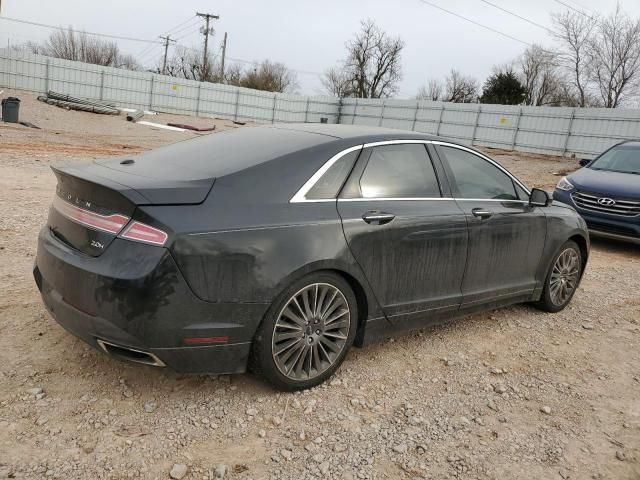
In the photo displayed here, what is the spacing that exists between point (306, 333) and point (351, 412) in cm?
52

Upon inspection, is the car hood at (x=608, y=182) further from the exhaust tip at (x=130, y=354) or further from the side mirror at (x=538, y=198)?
the exhaust tip at (x=130, y=354)

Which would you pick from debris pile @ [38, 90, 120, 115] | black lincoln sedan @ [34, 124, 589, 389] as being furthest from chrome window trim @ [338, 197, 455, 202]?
debris pile @ [38, 90, 120, 115]

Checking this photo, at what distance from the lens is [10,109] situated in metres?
20.7

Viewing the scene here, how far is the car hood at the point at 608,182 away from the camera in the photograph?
792cm

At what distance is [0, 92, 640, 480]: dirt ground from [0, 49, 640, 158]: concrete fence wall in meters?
25.0

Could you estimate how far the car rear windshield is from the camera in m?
3.10

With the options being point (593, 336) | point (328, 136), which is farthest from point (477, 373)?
point (328, 136)

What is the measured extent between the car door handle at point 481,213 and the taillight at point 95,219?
8.22 feet

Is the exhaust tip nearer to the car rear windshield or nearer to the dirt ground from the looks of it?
the dirt ground

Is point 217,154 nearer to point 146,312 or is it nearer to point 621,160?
point 146,312

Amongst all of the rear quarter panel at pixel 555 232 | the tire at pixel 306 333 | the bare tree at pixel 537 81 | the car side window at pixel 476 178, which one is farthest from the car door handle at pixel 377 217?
the bare tree at pixel 537 81

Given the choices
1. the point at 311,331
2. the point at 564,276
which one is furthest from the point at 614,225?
the point at 311,331

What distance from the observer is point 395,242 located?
3.50 meters

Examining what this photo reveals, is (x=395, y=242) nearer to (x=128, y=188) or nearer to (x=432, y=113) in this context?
(x=128, y=188)
